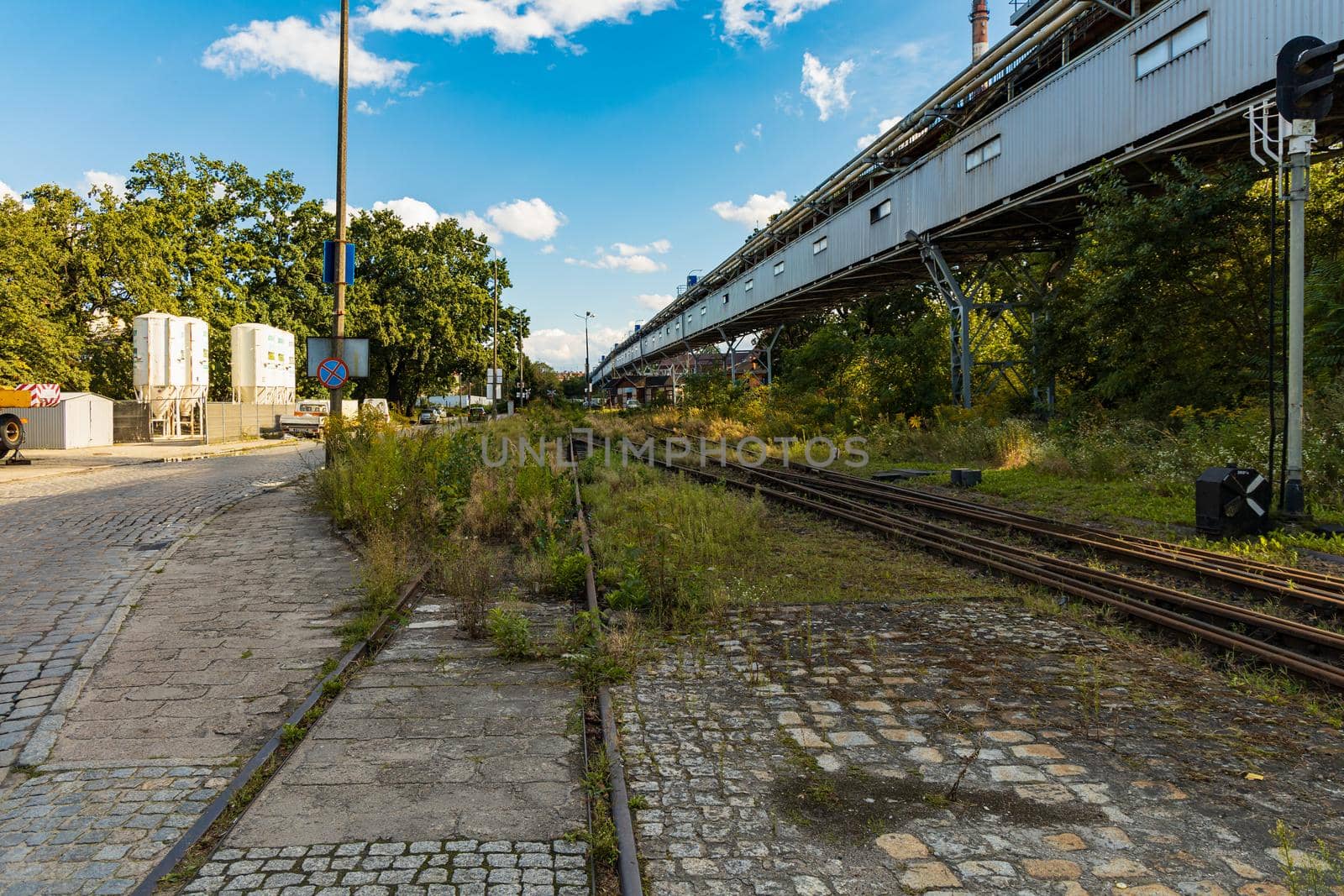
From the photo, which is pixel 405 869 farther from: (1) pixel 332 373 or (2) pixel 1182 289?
(2) pixel 1182 289

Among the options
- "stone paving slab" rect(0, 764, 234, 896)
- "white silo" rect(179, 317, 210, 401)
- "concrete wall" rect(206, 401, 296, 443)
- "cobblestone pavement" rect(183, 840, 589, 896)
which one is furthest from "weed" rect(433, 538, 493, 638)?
"white silo" rect(179, 317, 210, 401)

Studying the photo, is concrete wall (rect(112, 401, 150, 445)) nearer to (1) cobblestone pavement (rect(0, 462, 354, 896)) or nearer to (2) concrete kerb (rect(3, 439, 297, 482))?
(2) concrete kerb (rect(3, 439, 297, 482))

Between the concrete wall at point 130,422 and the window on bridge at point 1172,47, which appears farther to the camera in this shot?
the concrete wall at point 130,422

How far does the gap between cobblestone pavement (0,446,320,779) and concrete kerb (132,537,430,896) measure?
118cm

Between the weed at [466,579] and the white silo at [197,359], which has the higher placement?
the white silo at [197,359]

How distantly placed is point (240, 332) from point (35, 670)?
34462 millimetres

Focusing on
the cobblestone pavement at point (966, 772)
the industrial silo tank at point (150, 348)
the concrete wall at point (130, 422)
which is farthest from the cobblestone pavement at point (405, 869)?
the industrial silo tank at point (150, 348)

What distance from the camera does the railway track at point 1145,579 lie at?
15.9 feet

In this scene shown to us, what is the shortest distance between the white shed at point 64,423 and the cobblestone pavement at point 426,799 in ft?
94.7

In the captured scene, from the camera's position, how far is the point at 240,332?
35125 millimetres

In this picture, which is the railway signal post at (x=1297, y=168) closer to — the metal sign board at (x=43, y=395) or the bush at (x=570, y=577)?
the bush at (x=570, y=577)

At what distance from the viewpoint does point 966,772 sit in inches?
136

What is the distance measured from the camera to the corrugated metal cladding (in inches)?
479

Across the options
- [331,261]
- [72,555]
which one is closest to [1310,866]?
[72,555]
